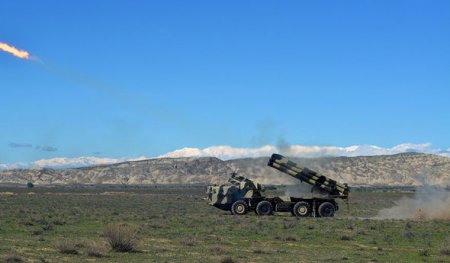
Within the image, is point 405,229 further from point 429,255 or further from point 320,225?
point 429,255

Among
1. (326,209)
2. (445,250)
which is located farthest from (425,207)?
(445,250)

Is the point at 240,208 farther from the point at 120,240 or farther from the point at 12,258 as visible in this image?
the point at 12,258

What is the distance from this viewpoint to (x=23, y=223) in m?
34.1

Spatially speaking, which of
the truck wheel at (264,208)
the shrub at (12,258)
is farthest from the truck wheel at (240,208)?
the shrub at (12,258)

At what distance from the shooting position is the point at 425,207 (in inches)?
1797

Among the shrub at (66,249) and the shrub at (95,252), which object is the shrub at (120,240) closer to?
the shrub at (95,252)

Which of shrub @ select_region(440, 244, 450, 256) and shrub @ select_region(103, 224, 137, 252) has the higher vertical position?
shrub @ select_region(103, 224, 137, 252)

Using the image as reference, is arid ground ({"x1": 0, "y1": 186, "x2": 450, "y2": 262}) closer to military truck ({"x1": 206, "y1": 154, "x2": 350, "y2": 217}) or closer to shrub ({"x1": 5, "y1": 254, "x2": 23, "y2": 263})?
shrub ({"x1": 5, "y1": 254, "x2": 23, "y2": 263})

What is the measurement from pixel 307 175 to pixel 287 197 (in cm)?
197

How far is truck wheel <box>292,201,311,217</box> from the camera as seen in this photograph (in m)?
42.1

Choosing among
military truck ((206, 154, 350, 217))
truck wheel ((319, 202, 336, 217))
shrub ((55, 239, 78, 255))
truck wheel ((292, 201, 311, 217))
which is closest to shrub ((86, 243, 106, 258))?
shrub ((55, 239, 78, 255))

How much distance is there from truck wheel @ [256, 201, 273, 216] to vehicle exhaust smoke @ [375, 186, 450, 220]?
7.88 m

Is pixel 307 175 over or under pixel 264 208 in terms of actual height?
over

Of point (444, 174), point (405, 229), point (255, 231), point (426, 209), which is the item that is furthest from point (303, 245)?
point (444, 174)
